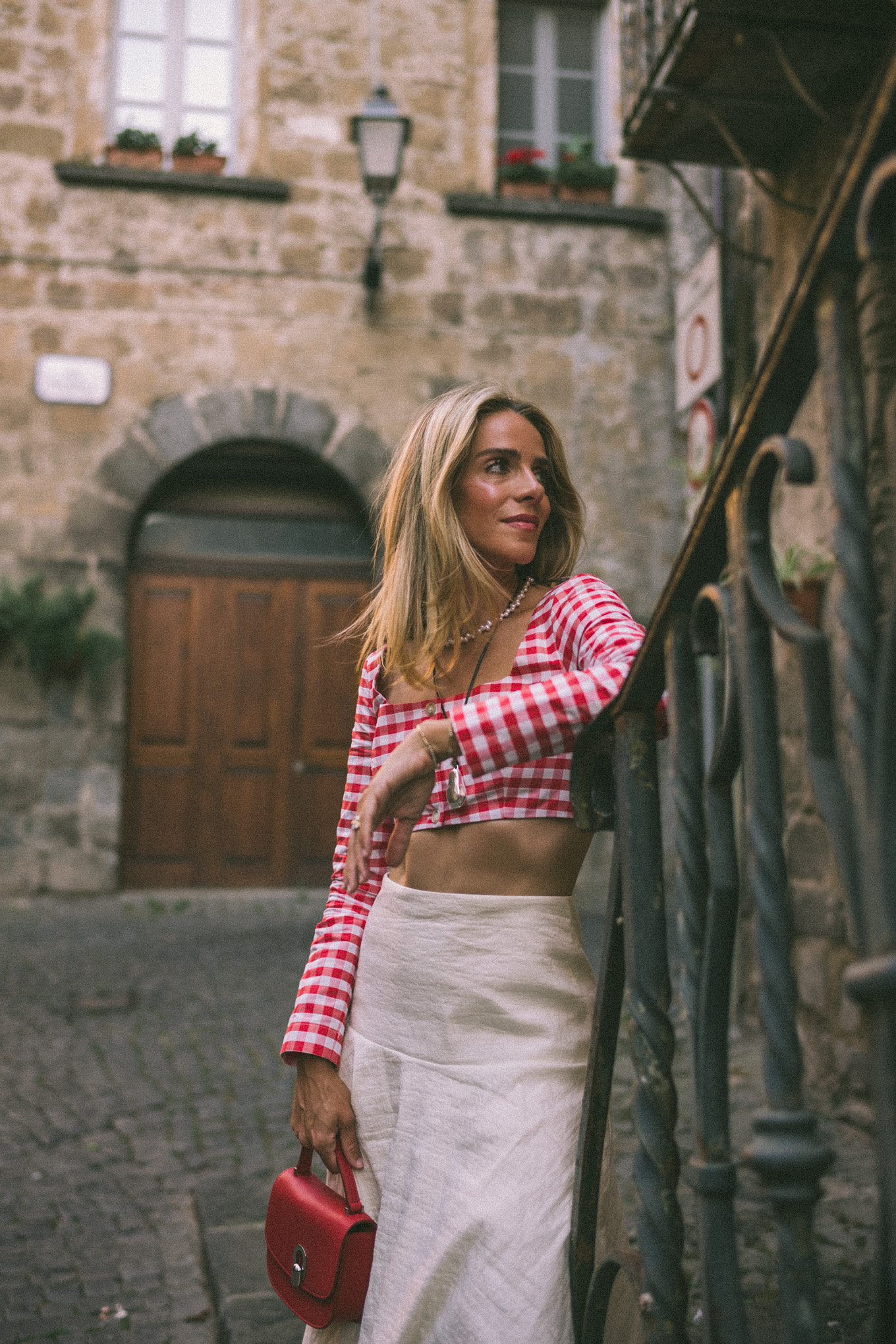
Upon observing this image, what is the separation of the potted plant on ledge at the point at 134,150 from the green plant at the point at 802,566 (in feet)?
20.2

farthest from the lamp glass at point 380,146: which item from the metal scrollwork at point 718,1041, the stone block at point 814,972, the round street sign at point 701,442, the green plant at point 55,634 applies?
the metal scrollwork at point 718,1041

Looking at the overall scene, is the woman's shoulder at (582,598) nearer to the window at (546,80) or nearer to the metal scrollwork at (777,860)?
the metal scrollwork at (777,860)

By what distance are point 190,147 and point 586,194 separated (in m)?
2.90

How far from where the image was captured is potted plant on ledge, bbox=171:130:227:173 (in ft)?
27.6

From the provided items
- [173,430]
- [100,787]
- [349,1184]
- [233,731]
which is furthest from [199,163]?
[349,1184]

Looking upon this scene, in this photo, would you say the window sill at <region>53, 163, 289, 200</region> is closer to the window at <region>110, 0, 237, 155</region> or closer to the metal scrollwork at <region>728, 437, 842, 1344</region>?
the window at <region>110, 0, 237, 155</region>

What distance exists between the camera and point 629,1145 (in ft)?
11.3

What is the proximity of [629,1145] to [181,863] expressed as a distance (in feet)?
18.8

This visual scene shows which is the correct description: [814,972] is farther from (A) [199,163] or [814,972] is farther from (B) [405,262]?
(A) [199,163]

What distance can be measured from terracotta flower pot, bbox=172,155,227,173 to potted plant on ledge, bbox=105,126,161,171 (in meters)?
0.14

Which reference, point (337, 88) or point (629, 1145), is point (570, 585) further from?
point (337, 88)

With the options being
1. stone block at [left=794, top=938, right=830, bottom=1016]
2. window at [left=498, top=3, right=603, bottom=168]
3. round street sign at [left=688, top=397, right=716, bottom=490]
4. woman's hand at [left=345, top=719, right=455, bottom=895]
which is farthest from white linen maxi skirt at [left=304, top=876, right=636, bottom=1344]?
window at [left=498, top=3, right=603, bottom=168]

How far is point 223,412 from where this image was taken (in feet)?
27.6

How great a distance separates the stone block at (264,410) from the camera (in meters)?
8.46
